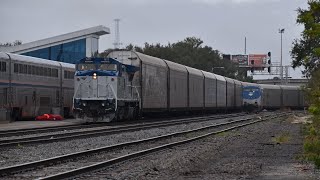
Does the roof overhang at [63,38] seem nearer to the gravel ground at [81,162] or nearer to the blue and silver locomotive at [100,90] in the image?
the blue and silver locomotive at [100,90]

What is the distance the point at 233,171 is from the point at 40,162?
14.1 ft

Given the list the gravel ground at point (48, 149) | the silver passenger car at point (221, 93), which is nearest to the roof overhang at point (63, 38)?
the silver passenger car at point (221, 93)

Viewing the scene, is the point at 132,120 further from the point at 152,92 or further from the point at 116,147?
the point at 116,147

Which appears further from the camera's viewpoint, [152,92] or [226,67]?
[226,67]

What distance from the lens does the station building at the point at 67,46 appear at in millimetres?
70000

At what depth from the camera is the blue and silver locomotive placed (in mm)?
30141

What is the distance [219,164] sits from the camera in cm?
1352

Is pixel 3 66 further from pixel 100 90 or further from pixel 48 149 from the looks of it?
pixel 48 149

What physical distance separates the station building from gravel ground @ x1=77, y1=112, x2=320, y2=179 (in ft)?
172

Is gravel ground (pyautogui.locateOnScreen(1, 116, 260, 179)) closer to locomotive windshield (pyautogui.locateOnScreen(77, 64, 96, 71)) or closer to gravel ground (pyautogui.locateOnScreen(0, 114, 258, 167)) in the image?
gravel ground (pyautogui.locateOnScreen(0, 114, 258, 167))

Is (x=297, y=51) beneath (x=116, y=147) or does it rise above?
above

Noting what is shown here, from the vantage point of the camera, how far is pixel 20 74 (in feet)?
112

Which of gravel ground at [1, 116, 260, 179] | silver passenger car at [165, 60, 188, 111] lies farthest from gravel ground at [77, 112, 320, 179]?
silver passenger car at [165, 60, 188, 111]

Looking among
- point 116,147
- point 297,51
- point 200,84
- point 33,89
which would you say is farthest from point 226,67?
point 116,147
